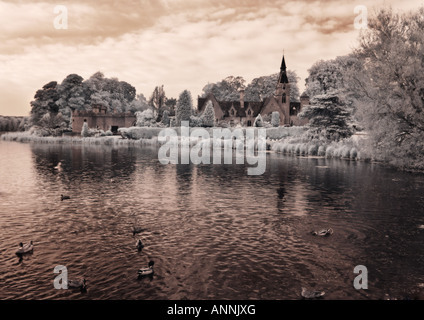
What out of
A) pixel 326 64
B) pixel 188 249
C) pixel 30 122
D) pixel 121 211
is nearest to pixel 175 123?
pixel 326 64

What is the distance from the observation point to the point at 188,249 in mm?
11078

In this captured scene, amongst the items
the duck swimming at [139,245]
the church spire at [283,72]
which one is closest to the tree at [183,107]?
the church spire at [283,72]

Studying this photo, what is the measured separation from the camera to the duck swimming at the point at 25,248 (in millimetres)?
10430

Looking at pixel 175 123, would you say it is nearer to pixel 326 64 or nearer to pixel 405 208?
pixel 326 64

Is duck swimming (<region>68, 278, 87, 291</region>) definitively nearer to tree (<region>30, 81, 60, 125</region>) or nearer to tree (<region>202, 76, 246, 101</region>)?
tree (<region>30, 81, 60, 125</region>)

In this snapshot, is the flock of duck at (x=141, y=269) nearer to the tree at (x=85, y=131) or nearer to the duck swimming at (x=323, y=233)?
the duck swimming at (x=323, y=233)

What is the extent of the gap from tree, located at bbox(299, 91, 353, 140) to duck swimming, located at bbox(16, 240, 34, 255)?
40.1 meters

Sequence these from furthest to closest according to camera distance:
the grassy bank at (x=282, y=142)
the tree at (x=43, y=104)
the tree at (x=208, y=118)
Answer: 1. the tree at (x=43, y=104)
2. the tree at (x=208, y=118)
3. the grassy bank at (x=282, y=142)

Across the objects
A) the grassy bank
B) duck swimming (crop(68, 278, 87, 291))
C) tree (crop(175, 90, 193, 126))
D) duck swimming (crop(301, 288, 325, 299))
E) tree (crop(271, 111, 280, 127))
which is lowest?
duck swimming (crop(301, 288, 325, 299))

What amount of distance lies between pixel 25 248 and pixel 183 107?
6364 centimetres

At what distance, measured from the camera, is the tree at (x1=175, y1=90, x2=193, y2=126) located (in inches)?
2852

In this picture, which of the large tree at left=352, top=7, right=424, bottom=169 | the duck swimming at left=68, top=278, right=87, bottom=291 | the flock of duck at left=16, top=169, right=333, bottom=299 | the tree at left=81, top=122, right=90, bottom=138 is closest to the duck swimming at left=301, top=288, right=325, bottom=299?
the flock of duck at left=16, top=169, right=333, bottom=299

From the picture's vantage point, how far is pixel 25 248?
10508mm

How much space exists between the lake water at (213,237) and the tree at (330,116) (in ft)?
75.9
